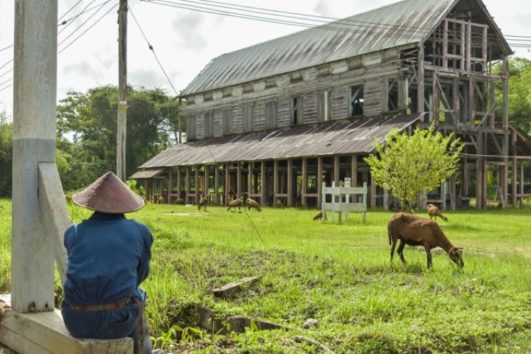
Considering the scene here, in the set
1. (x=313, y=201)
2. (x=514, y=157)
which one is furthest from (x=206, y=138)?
(x=514, y=157)

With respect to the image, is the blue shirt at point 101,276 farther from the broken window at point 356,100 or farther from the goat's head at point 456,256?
the broken window at point 356,100

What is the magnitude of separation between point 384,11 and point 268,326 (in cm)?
3153

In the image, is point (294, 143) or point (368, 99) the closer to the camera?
point (368, 99)

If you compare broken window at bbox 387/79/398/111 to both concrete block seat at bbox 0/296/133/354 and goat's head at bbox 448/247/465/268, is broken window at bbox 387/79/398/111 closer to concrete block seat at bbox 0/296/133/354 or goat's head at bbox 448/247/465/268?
goat's head at bbox 448/247/465/268

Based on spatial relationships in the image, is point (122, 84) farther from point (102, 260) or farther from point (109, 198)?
point (102, 260)

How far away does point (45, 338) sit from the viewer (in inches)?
177

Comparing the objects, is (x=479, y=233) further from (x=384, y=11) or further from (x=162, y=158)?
(x=162, y=158)

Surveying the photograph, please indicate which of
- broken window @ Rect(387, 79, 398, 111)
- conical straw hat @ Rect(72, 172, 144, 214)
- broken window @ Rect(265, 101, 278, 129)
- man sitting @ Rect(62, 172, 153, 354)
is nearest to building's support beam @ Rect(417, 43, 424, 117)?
broken window @ Rect(387, 79, 398, 111)

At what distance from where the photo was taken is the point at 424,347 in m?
5.76

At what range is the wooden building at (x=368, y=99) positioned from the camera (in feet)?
104

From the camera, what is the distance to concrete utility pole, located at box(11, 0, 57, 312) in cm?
477

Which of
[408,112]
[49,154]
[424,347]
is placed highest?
[408,112]

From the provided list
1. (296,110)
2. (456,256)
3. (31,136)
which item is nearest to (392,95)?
(296,110)

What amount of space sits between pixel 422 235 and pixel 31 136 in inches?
271
